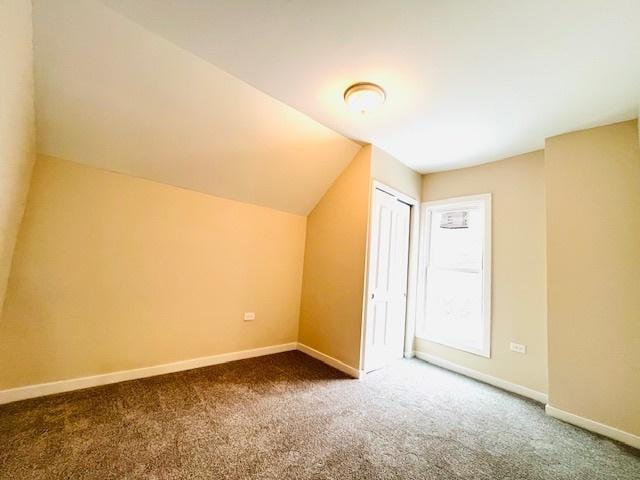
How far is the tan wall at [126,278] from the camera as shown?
2066 mm

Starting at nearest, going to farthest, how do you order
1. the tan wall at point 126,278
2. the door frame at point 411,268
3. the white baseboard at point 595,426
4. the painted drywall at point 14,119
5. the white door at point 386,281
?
the painted drywall at point 14,119, the white baseboard at point 595,426, the tan wall at point 126,278, the white door at point 386,281, the door frame at point 411,268

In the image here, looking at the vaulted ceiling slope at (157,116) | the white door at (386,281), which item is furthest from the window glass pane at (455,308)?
the vaulted ceiling slope at (157,116)

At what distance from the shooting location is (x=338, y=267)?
3191 millimetres

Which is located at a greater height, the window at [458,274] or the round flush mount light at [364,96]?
the round flush mount light at [364,96]

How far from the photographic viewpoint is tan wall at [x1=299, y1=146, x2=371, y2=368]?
293 centimetres

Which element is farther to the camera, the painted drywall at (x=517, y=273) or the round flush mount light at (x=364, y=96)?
the painted drywall at (x=517, y=273)

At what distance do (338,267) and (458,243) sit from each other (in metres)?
1.72

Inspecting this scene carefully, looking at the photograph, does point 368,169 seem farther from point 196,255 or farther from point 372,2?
point 196,255

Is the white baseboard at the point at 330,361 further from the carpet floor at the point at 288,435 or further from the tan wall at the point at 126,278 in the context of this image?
the tan wall at the point at 126,278

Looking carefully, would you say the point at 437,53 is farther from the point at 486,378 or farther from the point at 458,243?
the point at 486,378

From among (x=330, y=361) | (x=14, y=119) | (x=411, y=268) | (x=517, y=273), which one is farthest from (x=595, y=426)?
(x=14, y=119)

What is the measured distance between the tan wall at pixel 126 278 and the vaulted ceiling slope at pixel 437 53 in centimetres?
155

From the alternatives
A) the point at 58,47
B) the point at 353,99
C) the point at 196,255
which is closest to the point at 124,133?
the point at 58,47

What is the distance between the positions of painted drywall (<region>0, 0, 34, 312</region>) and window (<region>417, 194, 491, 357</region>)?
4.03 meters
